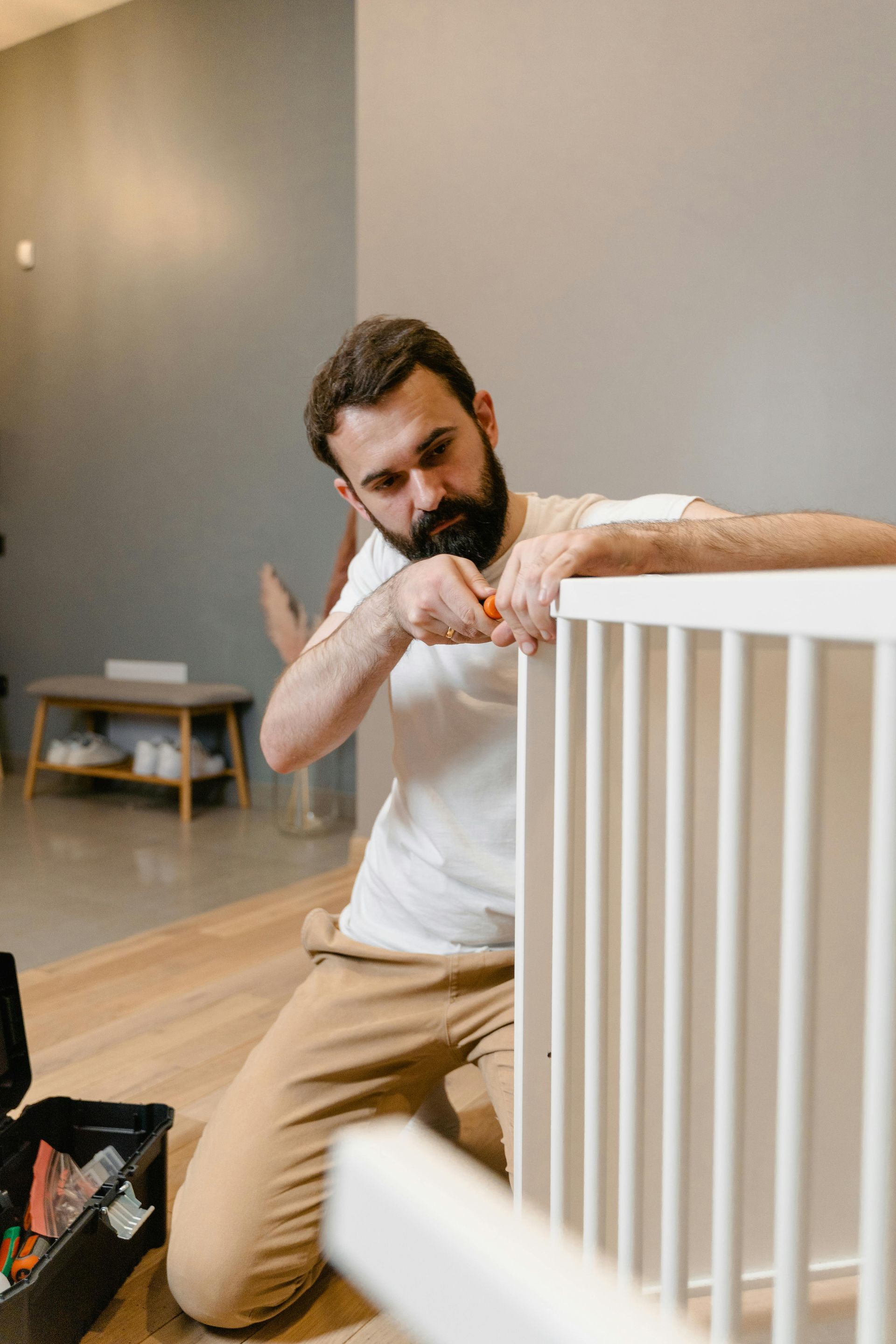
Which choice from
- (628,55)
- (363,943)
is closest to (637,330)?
(628,55)

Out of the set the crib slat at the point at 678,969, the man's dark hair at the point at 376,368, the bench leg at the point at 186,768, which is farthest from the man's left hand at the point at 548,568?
the bench leg at the point at 186,768

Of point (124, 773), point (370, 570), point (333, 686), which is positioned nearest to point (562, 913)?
point (333, 686)

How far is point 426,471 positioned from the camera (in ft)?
4.03

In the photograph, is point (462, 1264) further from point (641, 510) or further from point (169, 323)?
point (169, 323)

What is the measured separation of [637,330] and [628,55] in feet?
2.02

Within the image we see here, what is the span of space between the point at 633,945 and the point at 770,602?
0.23 meters

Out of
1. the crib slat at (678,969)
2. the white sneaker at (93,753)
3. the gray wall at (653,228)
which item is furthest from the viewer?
the white sneaker at (93,753)

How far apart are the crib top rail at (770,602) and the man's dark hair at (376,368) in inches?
28.6

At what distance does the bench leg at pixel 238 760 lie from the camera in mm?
3914

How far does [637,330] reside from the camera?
91.9 inches

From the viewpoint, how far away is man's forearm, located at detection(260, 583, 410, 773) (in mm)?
1056

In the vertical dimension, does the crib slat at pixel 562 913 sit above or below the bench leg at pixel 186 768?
above

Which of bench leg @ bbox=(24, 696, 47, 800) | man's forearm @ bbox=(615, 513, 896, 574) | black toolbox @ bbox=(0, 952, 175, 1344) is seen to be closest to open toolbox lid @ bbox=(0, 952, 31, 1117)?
black toolbox @ bbox=(0, 952, 175, 1344)

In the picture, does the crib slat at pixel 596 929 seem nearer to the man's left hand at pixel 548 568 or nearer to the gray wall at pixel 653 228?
the man's left hand at pixel 548 568
